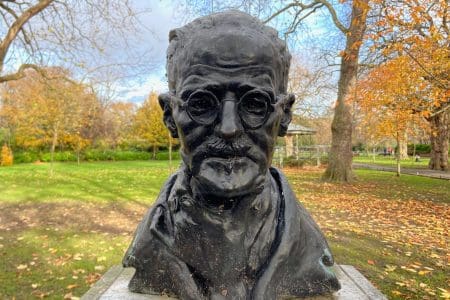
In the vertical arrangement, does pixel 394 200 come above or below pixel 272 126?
below

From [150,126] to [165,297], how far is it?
3414cm

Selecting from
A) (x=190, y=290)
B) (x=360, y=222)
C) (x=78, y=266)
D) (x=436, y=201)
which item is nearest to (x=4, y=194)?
(x=78, y=266)

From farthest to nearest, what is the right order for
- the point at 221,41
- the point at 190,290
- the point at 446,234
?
the point at 446,234, the point at 190,290, the point at 221,41

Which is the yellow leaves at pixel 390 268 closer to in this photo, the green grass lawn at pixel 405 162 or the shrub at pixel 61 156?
the green grass lawn at pixel 405 162

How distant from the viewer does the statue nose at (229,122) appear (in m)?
1.79

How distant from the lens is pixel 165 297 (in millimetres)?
2238

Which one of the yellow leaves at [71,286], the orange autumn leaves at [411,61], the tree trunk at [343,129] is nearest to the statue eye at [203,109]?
the yellow leaves at [71,286]

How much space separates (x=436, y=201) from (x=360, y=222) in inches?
189

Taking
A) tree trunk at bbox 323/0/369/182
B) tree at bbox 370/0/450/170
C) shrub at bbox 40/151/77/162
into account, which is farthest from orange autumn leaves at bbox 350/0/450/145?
shrub at bbox 40/151/77/162

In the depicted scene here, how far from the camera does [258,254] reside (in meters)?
2.06

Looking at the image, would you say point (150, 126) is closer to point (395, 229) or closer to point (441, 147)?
point (441, 147)

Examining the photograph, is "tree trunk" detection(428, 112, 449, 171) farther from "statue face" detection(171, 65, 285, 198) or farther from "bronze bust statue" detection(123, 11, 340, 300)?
"statue face" detection(171, 65, 285, 198)

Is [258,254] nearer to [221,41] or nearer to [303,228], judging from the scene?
[303,228]

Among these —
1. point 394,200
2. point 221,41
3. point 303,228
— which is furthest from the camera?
point 394,200
